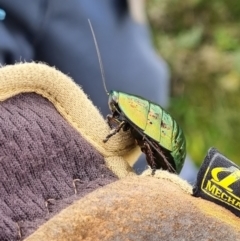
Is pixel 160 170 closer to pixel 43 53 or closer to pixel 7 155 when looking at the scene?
pixel 7 155

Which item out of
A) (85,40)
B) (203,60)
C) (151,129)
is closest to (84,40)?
(85,40)

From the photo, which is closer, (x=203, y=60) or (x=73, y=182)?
(x=73, y=182)

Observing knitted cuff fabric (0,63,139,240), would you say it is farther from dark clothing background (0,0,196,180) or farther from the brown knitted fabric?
dark clothing background (0,0,196,180)

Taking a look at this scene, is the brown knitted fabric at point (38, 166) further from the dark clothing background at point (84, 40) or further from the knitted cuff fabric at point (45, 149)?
the dark clothing background at point (84, 40)

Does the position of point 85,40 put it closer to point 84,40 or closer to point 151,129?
point 84,40

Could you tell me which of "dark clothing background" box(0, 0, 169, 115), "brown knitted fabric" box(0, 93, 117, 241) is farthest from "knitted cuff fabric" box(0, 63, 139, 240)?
"dark clothing background" box(0, 0, 169, 115)
